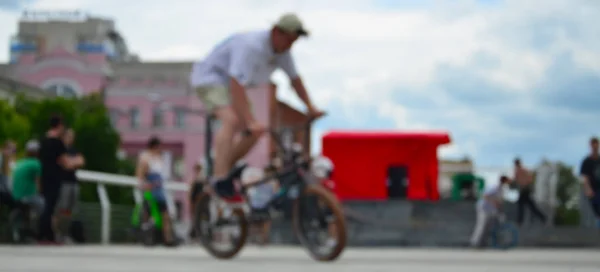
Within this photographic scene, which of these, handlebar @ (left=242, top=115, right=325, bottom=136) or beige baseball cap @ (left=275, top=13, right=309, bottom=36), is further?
handlebar @ (left=242, top=115, right=325, bottom=136)

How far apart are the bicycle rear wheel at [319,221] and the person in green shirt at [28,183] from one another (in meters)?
5.85

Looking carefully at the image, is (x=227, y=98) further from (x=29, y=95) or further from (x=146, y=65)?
(x=146, y=65)

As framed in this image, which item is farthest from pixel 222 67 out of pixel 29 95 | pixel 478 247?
pixel 29 95

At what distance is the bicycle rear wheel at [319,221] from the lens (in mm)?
7344

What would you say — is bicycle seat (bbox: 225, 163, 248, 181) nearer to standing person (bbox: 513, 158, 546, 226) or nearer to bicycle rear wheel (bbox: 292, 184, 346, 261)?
bicycle rear wheel (bbox: 292, 184, 346, 261)

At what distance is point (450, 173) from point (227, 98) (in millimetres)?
15947

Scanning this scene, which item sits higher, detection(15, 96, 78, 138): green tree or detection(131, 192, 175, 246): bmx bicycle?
detection(15, 96, 78, 138): green tree

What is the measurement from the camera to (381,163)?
67.6 feet

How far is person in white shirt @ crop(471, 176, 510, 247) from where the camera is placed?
17703mm

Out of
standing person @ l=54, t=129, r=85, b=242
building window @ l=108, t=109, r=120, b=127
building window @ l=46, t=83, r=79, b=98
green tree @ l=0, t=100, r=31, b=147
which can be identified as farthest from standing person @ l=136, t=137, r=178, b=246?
building window @ l=46, t=83, r=79, b=98

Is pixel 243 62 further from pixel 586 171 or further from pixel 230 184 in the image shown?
pixel 586 171

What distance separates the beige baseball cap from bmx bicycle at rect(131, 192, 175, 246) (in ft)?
21.9

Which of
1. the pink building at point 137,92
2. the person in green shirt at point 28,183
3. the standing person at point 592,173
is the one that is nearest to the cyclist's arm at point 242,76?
the person in green shirt at point 28,183

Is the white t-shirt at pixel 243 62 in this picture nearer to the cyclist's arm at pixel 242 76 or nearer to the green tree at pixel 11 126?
the cyclist's arm at pixel 242 76
